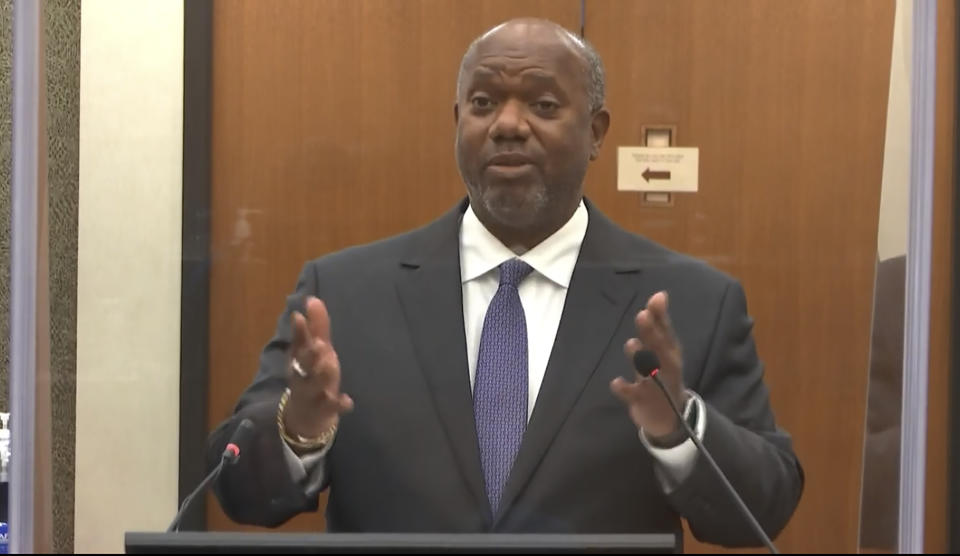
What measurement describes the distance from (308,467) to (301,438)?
0.04 m

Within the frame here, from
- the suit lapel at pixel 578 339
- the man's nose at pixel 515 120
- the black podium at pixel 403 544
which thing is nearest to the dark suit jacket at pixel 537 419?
the suit lapel at pixel 578 339

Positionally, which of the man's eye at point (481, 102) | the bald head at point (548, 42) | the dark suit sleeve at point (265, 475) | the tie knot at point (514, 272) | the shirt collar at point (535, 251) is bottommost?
the dark suit sleeve at point (265, 475)

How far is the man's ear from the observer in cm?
142

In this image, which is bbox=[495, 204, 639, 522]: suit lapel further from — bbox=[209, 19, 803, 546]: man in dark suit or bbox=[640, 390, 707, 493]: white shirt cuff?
bbox=[640, 390, 707, 493]: white shirt cuff

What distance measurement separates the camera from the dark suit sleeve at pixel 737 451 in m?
1.29

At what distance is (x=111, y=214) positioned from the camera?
147 centimetres

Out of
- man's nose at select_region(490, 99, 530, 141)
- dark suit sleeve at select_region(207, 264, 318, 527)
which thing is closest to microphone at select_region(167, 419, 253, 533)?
dark suit sleeve at select_region(207, 264, 318, 527)

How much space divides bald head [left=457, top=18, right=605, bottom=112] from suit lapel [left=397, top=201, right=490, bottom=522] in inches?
7.5

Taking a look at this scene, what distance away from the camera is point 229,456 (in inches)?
54.3

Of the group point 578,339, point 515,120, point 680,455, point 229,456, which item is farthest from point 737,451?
point 229,456

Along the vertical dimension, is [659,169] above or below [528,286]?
above

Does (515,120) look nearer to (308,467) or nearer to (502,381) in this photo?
(502,381)

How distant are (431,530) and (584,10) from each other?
66cm

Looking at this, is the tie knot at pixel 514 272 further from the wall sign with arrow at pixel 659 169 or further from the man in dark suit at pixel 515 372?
the wall sign with arrow at pixel 659 169
